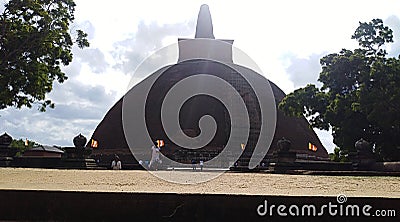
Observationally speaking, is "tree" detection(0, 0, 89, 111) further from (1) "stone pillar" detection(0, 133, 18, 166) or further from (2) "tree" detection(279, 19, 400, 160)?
(2) "tree" detection(279, 19, 400, 160)

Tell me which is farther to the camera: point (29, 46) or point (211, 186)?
point (29, 46)

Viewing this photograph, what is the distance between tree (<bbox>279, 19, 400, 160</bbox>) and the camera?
58.7 ft

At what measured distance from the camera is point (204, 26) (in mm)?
43219

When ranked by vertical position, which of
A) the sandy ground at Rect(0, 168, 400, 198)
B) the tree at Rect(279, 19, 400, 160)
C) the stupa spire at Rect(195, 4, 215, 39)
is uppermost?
the stupa spire at Rect(195, 4, 215, 39)

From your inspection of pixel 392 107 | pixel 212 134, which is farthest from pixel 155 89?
pixel 392 107

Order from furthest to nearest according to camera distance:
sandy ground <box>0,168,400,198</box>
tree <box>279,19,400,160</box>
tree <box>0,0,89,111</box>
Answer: tree <box>279,19,400,160</box> < tree <box>0,0,89,111</box> < sandy ground <box>0,168,400,198</box>

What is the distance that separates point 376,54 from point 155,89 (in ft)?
59.6

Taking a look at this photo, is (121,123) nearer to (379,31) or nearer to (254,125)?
(254,125)

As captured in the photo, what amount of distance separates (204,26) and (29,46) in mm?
30322

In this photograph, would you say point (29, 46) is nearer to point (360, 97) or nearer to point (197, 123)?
point (360, 97)

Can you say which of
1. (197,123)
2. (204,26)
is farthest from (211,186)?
(204,26)

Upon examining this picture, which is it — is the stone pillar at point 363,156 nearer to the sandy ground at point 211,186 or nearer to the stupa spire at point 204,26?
the sandy ground at point 211,186

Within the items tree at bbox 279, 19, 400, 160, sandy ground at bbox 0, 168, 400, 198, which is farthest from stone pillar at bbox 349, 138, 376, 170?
sandy ground at bbox 0, 168, 400, 198

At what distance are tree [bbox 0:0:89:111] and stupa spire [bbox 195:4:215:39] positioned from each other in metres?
28.5
